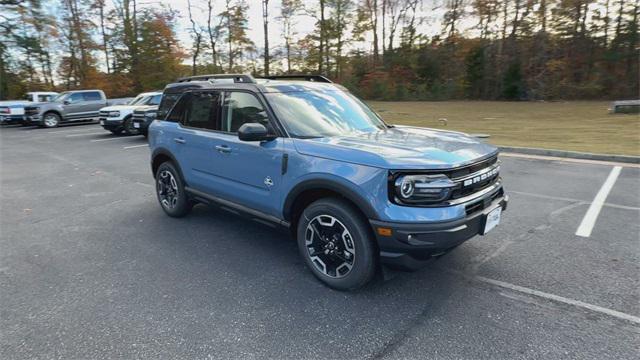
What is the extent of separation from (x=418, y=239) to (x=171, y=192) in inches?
144

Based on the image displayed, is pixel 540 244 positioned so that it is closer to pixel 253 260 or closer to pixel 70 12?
pixel 253 260

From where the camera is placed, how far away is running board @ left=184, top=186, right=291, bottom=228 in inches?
143

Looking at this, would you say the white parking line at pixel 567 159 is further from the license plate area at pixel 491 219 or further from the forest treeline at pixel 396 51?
the forest treeline at pixel 396 51

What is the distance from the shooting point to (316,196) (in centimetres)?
337

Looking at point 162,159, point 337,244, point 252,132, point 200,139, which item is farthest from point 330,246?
point 162,159

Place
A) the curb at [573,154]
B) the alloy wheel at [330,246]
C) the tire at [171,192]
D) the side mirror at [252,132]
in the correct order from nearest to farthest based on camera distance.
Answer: the alloy wheel at [330,246]
the side mirror at [252,132]
the tire at [171,192]
the curb at [573,154]

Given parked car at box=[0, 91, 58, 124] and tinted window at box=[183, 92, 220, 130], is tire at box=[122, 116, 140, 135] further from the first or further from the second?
tinted window at box=[183, 92, 220, 130]

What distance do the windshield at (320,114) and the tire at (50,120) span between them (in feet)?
66.5

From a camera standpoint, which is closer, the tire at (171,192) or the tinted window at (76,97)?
the tire at (171,192)

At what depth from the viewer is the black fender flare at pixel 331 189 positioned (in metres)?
2.86

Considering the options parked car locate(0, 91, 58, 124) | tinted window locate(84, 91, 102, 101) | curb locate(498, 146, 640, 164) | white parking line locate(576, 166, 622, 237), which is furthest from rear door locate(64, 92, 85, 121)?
white parking line locate(576, 166, 622, 237)

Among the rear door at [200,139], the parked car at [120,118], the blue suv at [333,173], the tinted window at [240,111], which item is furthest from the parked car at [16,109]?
the tinted window at [240,111]

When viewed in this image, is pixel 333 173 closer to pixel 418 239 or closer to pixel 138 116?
pixel 418 239

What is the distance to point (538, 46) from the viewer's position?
111 ft
